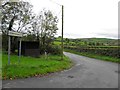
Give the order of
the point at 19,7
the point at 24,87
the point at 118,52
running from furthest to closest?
the point at 19,7, the point at 118,52, the point at 24,87

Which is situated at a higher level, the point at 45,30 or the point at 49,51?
the point at 45,30

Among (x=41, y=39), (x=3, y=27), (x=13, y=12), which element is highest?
(x=13, y=12)

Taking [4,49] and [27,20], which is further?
[4,49]

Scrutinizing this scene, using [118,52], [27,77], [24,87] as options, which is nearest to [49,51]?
[118,52]

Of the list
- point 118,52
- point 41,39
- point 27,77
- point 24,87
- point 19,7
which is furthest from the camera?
point 41,39

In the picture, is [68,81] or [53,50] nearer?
[68,81]

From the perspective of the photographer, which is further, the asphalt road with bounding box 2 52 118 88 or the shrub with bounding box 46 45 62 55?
the shrub with bounding box 46 45 62 55

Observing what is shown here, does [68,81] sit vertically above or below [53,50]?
below

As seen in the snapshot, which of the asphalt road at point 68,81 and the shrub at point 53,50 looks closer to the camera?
the asphalt road at point 68,81

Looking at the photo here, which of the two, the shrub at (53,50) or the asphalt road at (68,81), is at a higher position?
the shrub at (53,50)

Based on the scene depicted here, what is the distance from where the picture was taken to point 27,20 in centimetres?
2931

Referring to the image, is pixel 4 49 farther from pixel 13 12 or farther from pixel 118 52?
pixel 118 52

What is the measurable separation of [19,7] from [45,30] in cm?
552

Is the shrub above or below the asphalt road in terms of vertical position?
above
